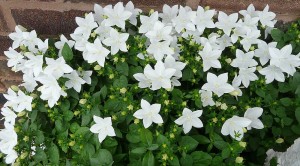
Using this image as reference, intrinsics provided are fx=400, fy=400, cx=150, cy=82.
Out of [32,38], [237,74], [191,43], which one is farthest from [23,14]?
[237,74]

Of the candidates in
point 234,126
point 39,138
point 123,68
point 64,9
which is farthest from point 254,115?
point 64,9

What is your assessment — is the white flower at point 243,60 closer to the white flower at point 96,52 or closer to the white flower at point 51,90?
the white flower at point 96,52

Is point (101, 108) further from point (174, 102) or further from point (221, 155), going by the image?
point (221, 155)

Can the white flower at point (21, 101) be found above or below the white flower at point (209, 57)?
below

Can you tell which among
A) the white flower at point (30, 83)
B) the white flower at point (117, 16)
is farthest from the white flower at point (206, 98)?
the white flower at point (30, 83)

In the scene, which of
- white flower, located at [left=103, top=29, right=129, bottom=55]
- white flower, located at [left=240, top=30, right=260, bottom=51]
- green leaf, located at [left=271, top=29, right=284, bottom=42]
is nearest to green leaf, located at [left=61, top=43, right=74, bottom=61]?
white flower, located at [left=103, top=29, right=129, bottom=55]

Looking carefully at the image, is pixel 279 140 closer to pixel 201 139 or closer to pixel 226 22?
pixel 201 139

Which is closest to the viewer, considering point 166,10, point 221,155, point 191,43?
point 221,155

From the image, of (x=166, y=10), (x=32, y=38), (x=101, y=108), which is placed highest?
(x=166, y=10)
